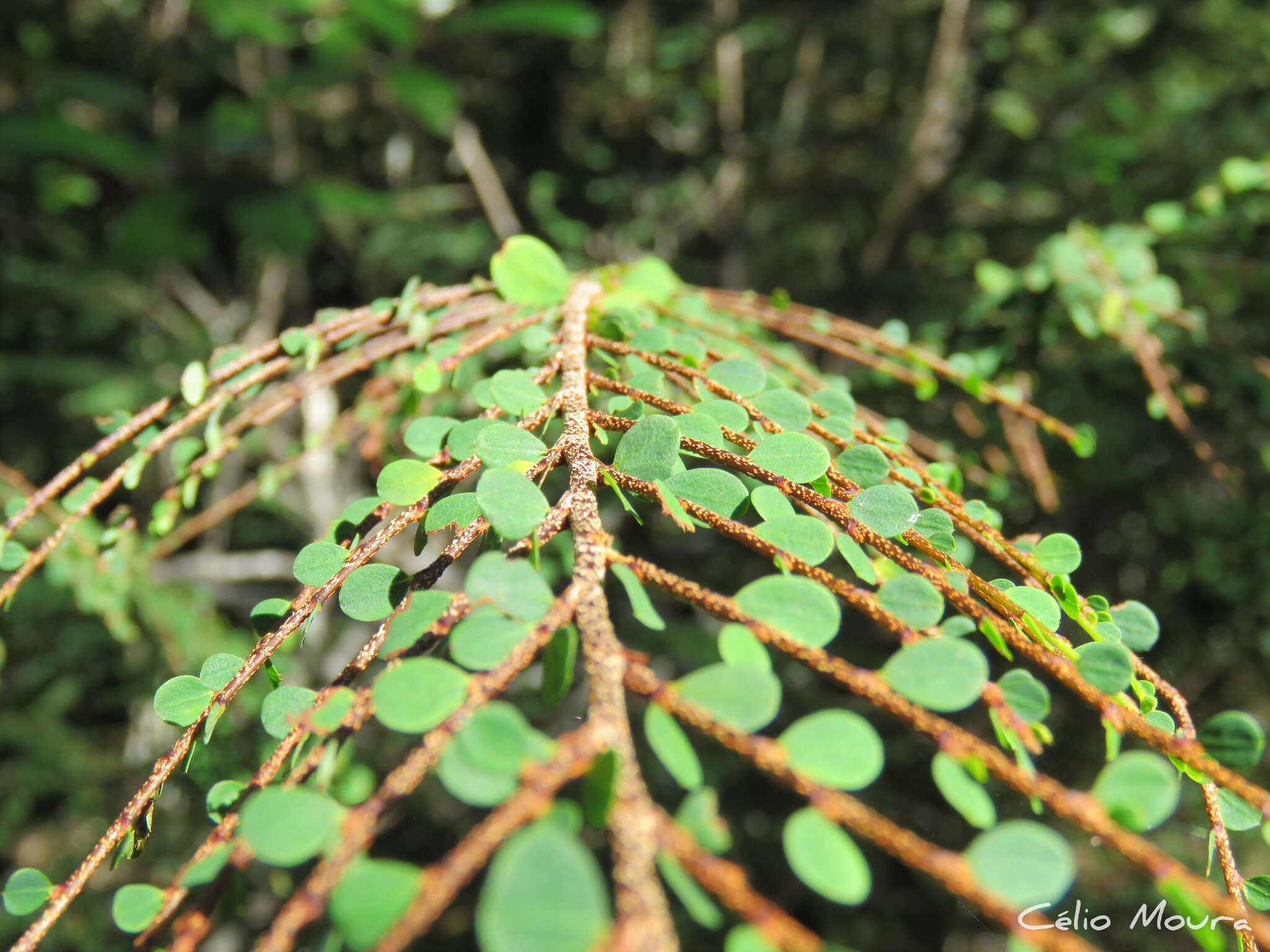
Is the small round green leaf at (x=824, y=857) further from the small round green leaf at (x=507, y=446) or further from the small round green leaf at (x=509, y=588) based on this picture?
the small round green leaf at (x=507, y=446)

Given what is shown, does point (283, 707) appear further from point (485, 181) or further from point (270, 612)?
point (485, 181)

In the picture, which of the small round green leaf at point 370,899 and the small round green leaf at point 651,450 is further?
the small round green leaf at point 651,450

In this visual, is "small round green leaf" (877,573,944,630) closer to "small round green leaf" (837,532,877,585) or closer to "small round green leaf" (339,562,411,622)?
"small round green leaf" (837,532,877,585)

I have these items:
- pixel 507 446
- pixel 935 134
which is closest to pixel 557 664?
pixel 507 446

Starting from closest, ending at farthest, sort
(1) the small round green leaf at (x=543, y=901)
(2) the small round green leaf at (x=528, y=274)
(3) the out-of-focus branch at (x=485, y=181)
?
(1) the small round green leaf at (x=543, y=901) → (2) the small round green leaf at (x=528, y=274) → (3) the out-of-focus branch at (x=485, y=181)

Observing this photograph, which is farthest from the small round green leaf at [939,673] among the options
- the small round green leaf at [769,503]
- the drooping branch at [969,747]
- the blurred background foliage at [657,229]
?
the blurred background foliage at [657,229]

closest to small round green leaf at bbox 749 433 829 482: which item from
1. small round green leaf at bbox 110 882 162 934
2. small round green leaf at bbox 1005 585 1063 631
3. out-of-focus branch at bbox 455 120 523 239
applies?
small round green leaf at bbox 1005 585 1063 631
